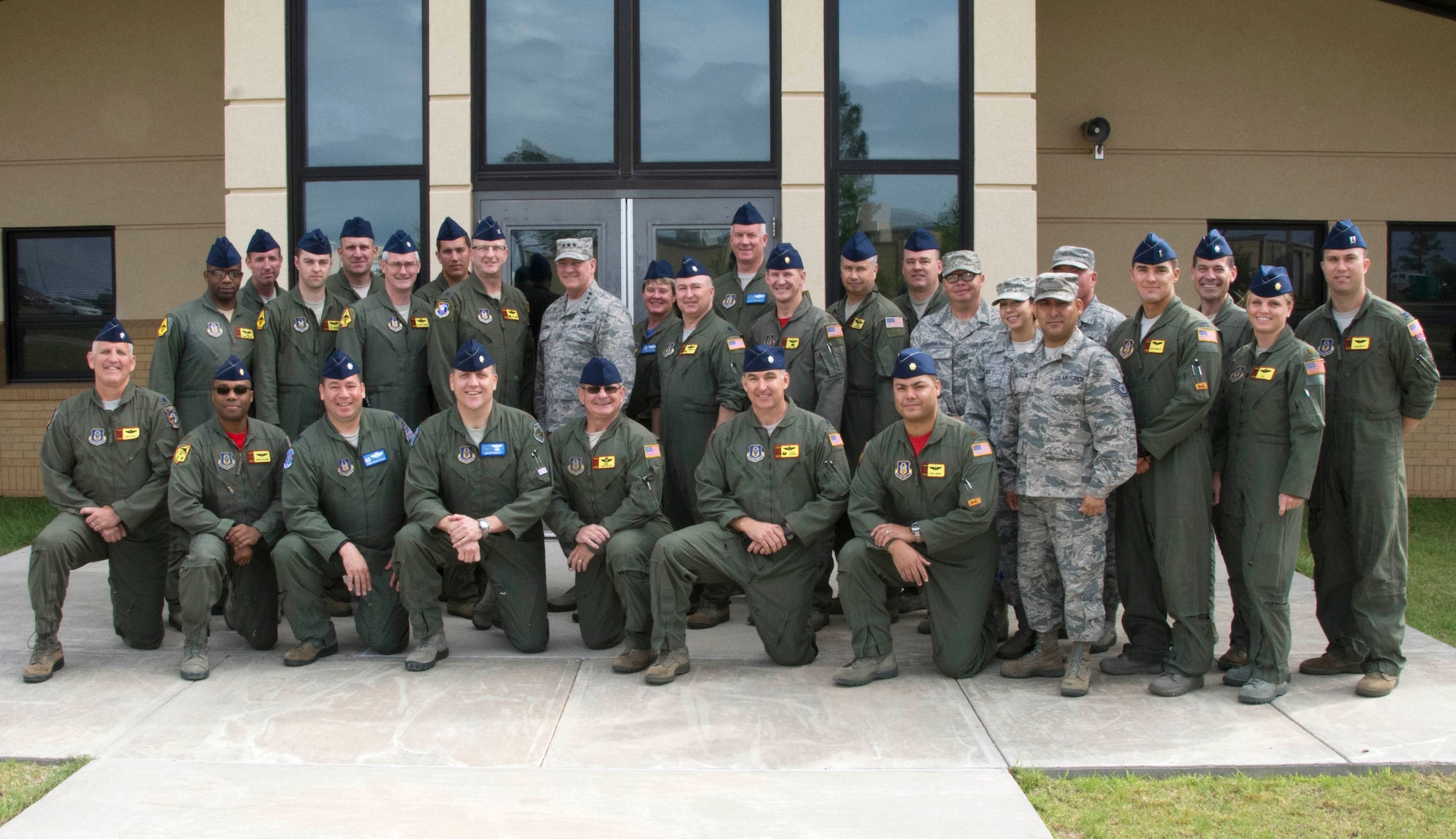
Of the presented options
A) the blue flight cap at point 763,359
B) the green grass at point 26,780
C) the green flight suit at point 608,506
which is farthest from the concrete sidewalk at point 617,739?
the blue flight cap at point 763,359

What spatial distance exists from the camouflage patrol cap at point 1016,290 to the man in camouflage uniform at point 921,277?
3.37 feet

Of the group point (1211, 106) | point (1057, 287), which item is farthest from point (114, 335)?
point (1211, 106)

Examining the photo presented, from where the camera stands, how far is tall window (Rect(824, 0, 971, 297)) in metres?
8.30

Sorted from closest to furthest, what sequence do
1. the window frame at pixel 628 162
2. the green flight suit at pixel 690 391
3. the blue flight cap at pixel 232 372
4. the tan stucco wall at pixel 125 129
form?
the blue flight cap at pixel 232 372 → the green flight suit at pixel 690 391 → the window frame at pixel 628 162 → the tan stucco wall at pixel 125 129

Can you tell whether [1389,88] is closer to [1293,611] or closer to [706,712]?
[1293,611]

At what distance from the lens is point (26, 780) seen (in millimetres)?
4207

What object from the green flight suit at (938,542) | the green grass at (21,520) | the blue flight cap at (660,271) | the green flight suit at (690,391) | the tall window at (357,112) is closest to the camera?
the green flight suit at (938,542)

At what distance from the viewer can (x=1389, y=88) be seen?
10961mm

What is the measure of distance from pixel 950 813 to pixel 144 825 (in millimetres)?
2667

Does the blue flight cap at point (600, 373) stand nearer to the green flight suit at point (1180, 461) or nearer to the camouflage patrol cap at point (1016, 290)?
the camouflage patrol cap at point (1016, 290)

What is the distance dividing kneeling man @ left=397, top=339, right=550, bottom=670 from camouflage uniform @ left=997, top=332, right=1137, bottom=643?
2375 mm

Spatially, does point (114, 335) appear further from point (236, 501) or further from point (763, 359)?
point (763, 359)

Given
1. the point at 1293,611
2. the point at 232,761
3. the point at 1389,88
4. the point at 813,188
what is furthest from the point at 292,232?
the point at 1389,88

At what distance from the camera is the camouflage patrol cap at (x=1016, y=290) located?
18.1 feet
